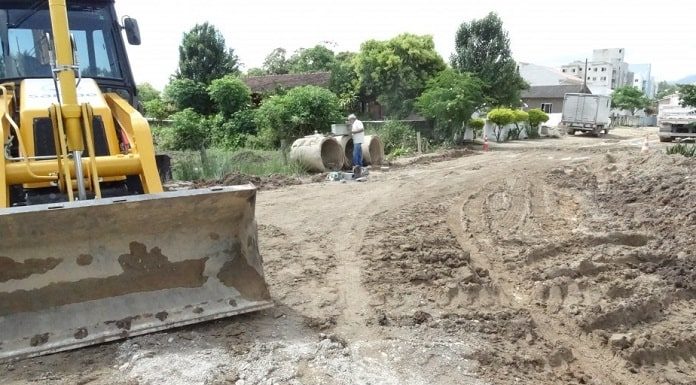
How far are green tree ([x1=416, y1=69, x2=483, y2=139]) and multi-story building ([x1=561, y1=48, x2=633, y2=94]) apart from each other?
111637 millimetres

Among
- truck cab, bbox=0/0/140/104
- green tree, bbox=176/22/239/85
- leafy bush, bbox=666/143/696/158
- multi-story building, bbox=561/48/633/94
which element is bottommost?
leafy bush, bbox=666/143/696/158

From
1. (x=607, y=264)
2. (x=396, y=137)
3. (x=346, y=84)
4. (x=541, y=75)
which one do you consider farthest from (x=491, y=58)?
(x=541, y=75)

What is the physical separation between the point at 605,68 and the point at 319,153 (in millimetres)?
131046

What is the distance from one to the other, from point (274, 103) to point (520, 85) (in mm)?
15681

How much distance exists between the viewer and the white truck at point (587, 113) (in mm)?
34031

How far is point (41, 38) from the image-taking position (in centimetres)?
583

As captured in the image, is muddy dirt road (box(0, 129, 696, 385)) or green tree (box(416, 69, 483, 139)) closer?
muddy dirt road (box(0, 129, 696, 385))

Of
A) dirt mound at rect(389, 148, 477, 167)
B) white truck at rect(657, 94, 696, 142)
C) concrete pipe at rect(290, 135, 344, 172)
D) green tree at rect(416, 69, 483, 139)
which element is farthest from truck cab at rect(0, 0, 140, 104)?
white truck at rect(657, 94, 696, 142)

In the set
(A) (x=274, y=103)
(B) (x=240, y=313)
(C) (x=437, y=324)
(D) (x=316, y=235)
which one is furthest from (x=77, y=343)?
(A) (x=274, y=103)

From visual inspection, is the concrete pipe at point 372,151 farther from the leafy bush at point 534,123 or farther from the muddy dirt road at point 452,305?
the leafy bush at point 534,123

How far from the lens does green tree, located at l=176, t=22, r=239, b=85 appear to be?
3212 centimetres

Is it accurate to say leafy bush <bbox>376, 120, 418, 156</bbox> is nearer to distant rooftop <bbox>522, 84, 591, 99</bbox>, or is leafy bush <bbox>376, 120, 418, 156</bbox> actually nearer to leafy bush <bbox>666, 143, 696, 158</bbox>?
leafy bush <bbox>666, 143, 696, 158</bbox>

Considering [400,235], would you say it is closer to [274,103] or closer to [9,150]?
[9,150]

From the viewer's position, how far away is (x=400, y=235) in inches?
309
